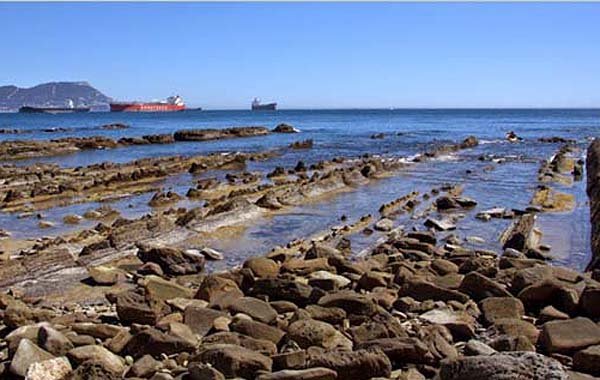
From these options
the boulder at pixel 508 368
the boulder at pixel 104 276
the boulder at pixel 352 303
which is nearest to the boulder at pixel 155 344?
the boulder at pixel 352 303

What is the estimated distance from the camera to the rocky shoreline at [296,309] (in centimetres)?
600

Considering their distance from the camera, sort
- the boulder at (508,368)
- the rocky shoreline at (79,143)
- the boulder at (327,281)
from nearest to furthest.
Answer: the boulder at (508,368) → the boulder at (327,281) → the rocky shoreline at (79,143)

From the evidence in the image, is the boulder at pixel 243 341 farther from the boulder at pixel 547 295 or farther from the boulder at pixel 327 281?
the boulder at pixel 547 295

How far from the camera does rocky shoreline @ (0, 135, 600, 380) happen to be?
6.00 metres

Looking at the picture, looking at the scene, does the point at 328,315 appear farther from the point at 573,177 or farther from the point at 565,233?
the point at 573,177

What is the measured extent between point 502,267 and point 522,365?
5.93 m

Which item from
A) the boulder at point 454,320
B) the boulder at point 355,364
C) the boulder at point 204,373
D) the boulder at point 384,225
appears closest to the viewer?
the boulder at point 204,373

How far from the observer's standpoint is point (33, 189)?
75.1 ft

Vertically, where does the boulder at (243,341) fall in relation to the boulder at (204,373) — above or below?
below

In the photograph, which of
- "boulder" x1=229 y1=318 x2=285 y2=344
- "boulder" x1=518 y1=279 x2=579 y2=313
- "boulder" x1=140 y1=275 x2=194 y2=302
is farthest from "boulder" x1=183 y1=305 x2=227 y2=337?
"boulder" x1=518 y1=279 x2=579 y2=313

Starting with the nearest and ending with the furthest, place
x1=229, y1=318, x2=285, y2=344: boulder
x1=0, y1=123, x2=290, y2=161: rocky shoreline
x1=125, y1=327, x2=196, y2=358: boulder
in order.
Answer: x1=125, y1=327, x2=196, y2=358: boulder, x1=229, y1=318, x2=285, y2=344: boulder, x1=0, y1=123, x2=290, y2=161: rocky shoreline

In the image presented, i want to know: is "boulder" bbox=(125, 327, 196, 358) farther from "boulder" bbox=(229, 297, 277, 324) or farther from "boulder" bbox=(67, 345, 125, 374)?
"boulder" bbox=(229, 297, 277, 324)

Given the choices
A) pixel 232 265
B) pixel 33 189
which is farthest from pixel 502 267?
pixel 33 189

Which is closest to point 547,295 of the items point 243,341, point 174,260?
point 243,341
